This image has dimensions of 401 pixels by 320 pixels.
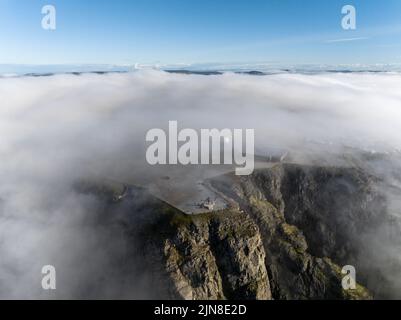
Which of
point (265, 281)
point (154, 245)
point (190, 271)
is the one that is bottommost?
point (265, 281)

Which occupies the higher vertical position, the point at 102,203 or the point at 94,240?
the point at 102,203

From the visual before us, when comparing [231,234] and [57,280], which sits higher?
[231,234]

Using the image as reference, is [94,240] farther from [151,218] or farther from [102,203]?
[151,218]
